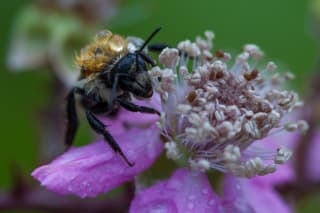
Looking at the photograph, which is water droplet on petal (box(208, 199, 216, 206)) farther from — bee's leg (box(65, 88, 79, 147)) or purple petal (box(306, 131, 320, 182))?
purple petal (box(306, 131, 320, 182))

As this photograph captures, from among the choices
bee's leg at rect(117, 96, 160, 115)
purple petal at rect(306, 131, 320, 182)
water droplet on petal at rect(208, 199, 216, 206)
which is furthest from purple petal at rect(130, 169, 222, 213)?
purple petal at rect(306, 131, 320, 182)

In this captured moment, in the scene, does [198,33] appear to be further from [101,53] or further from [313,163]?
[101,53]

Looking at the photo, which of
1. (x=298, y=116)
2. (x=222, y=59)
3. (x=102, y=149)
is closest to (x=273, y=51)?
(x=298, y=116)

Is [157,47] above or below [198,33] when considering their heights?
above

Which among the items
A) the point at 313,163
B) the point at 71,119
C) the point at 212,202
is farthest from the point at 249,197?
the point at 313,163

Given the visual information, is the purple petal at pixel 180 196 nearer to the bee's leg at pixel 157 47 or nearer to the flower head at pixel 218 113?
the flower head at pixel 218 113

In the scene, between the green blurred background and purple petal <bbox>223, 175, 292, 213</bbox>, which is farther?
the green blurred background
